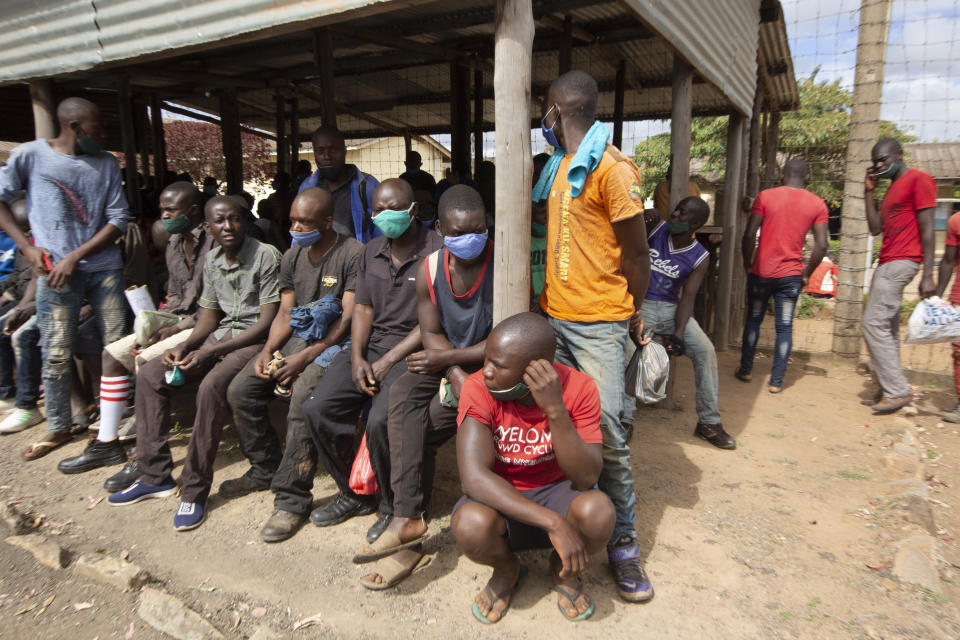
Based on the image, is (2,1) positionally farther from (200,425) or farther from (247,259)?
(200,425)

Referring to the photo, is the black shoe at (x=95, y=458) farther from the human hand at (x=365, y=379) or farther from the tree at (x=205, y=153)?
the tree at (x=205, y=153)

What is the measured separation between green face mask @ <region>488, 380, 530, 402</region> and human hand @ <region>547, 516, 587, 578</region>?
487 millimetres

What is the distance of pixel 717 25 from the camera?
4.63 m

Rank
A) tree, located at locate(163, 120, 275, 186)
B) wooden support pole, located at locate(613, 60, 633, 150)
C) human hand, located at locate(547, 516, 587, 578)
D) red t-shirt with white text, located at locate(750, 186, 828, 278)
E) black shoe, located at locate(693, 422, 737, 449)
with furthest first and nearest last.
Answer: tree, located at locate(163, 120, 275, 186), wooden support pole, located at locate(613, 60, 633, 150), red t-shirt with white text, located at locate(750, 186, 828, 278), black shoe, located at locate(693, 422, 737, 449), human hand, located at locate(547, 516, 587, 578)

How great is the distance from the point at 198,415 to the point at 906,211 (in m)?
5.39

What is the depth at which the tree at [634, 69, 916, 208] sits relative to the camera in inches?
500

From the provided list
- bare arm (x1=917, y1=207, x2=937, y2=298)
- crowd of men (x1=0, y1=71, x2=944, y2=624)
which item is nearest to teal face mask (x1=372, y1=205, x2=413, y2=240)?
crowd of men (x1=0, y1=71, x2=944, y2=624)

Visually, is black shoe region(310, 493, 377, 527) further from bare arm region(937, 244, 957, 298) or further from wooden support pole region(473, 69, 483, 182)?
wooden support pole region(473, 69, 483, 182)

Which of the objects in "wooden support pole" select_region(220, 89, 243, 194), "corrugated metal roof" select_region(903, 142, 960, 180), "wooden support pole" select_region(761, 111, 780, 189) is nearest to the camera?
"wooden support pole" select_region(220, 89, 243, 194)

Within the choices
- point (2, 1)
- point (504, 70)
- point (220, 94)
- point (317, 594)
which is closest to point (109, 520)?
point (317, 594)

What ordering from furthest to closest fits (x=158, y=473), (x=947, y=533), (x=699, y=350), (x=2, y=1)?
(x=2, y=1) < (x=699, y=350) < (x=158, y=473) < (x=947, y=533)

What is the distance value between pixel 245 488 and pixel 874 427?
467 cm

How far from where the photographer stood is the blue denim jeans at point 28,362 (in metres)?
4.42

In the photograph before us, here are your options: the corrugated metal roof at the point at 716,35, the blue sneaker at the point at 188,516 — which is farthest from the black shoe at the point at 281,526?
the corrugated metal roof at the point at 716,35
